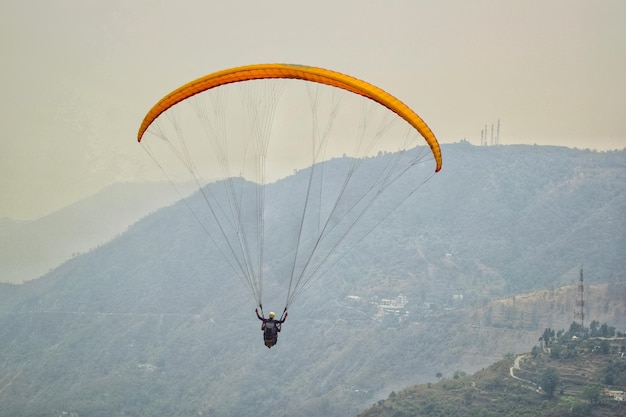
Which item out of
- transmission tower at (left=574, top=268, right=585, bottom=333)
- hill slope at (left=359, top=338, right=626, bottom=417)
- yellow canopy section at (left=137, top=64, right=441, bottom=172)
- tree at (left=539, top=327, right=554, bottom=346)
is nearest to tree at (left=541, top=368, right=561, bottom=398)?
hill slope at (left=359, top=338, right=626, bottom=417)

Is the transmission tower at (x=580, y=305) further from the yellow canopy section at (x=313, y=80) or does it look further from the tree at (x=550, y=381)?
the yellow canopy section at (x=313, y=80)

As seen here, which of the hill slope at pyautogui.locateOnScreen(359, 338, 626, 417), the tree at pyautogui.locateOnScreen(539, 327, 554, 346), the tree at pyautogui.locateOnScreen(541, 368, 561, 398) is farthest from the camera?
the tree at pyautogui.locateOnScreen(539, 327, 554, 346)

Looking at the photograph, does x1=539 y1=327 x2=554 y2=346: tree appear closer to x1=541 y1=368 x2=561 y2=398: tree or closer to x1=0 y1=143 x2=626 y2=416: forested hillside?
x1=541 y1=368 x2=561 y2=398: tree

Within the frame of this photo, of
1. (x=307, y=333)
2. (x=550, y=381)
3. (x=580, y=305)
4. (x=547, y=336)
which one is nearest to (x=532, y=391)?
(x=550, y=381)

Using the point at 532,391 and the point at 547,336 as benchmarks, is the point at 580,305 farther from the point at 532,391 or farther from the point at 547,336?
the point at 532,391

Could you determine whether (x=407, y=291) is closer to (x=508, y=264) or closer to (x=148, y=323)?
(x=508, y=264)

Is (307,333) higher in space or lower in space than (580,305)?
lower

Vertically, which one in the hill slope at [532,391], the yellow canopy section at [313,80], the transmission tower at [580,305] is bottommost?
the hill slope at [532,391]

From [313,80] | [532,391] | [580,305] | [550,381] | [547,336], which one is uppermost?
[313,80]

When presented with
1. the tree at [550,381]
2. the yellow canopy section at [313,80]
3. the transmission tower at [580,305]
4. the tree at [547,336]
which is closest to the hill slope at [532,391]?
the tree at [550,381]
